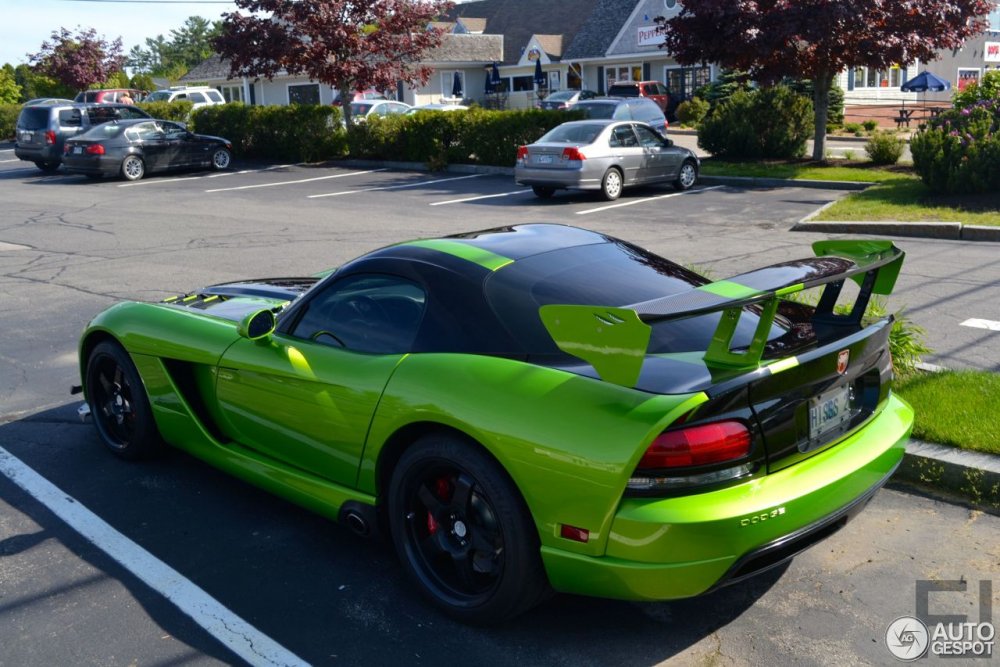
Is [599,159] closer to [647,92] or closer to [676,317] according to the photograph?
[676,317]

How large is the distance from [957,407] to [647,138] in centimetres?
1339

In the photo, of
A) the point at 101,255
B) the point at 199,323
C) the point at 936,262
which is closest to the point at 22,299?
the point at 101,255

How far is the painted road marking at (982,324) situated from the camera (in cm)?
785

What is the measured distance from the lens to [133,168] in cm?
2395

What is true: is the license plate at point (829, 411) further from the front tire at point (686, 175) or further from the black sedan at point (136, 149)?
the black sedan at point (136, 149)

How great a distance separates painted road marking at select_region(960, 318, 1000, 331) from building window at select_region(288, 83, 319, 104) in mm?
48557

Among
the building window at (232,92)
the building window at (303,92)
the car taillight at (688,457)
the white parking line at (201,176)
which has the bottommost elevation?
the car taillight at (688,457)

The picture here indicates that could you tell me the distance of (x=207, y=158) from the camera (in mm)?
25234

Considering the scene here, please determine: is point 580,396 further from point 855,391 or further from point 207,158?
point 207,158

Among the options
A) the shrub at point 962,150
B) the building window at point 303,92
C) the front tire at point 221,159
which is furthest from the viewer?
the building window at point 303,92

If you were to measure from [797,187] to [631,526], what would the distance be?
636 inches

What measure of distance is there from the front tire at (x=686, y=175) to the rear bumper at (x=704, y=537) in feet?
51.3

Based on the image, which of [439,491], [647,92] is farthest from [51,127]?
[439,491]

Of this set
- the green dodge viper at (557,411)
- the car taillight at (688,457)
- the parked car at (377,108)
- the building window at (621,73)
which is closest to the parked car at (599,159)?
the green dodge viper at (557,411)
